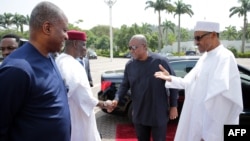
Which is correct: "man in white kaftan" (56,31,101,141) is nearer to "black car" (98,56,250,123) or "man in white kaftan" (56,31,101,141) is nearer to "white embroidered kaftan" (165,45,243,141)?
"white embroidered kaftan" (165,45,243,141)

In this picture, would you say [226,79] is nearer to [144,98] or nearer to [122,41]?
[144,98]

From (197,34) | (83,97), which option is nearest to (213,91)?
(197,34)

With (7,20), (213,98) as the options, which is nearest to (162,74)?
(213,98)

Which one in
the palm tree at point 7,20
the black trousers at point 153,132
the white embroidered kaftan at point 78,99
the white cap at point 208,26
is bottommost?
the black trousers at point 153,132

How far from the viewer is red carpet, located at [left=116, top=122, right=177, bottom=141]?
17.9ft

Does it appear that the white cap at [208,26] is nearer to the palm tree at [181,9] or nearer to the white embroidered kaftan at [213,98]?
the white embroidered kaftan at [213,98]

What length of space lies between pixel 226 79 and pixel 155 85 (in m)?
1.06

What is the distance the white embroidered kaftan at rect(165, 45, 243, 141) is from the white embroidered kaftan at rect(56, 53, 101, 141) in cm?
100

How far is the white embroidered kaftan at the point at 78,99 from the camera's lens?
283 cm

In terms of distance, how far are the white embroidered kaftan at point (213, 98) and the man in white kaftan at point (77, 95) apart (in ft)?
3.30

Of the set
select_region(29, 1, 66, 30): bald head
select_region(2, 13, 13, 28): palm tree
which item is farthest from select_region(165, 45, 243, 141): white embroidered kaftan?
select_region(2, 13, 13, 28): palm tree

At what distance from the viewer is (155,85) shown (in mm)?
3535

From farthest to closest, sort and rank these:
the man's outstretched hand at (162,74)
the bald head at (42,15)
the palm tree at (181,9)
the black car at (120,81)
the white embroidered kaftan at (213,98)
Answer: the palm tree at (181,9) < the black car at (120,81) < the man's outstretched hand at (162,74) < the white embroidered kaftan at (213,98) < the bald head at (42,15)

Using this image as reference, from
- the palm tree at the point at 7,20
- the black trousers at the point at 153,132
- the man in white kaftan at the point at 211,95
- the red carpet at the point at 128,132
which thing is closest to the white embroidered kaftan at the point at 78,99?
the black trousers at the point at 153,132
